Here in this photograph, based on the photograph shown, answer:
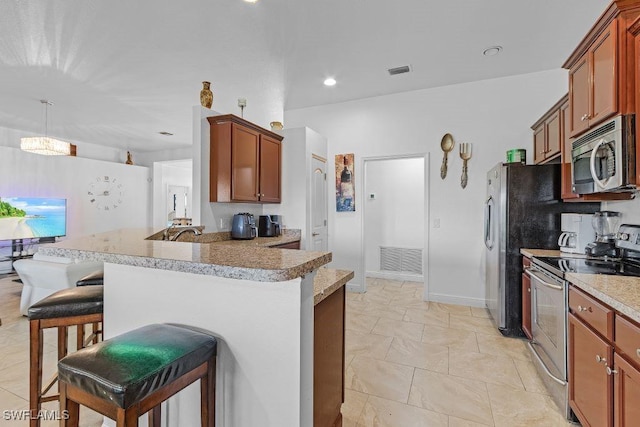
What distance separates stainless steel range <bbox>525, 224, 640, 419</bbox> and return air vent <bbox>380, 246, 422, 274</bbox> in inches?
115

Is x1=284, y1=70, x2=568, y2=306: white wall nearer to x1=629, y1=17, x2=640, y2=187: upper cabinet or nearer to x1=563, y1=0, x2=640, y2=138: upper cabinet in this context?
x1=563, y1=0, x2=640, y2=138: upper cabinet

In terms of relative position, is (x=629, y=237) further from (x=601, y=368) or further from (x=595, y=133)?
(x=601, y=368)

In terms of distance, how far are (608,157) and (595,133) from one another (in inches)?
9.8

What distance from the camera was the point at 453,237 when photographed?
160 inches

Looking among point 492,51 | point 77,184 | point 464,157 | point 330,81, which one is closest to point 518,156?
point 464,157

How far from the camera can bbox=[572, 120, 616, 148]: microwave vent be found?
1.74 m

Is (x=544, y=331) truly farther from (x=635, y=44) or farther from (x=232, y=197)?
(x=232, y=197)

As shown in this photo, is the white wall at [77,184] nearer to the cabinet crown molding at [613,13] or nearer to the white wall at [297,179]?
the white wall at [297,179]

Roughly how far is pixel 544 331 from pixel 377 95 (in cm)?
348

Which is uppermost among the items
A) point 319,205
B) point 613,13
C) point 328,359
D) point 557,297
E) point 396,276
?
point 613,13

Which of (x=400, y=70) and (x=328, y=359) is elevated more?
(x=400, y=70)

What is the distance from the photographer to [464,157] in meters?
3.92

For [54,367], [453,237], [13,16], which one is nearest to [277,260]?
[54,367]

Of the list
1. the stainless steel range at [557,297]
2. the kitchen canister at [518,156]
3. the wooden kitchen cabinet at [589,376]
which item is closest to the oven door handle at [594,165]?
the stainless steel range at [557,297]
